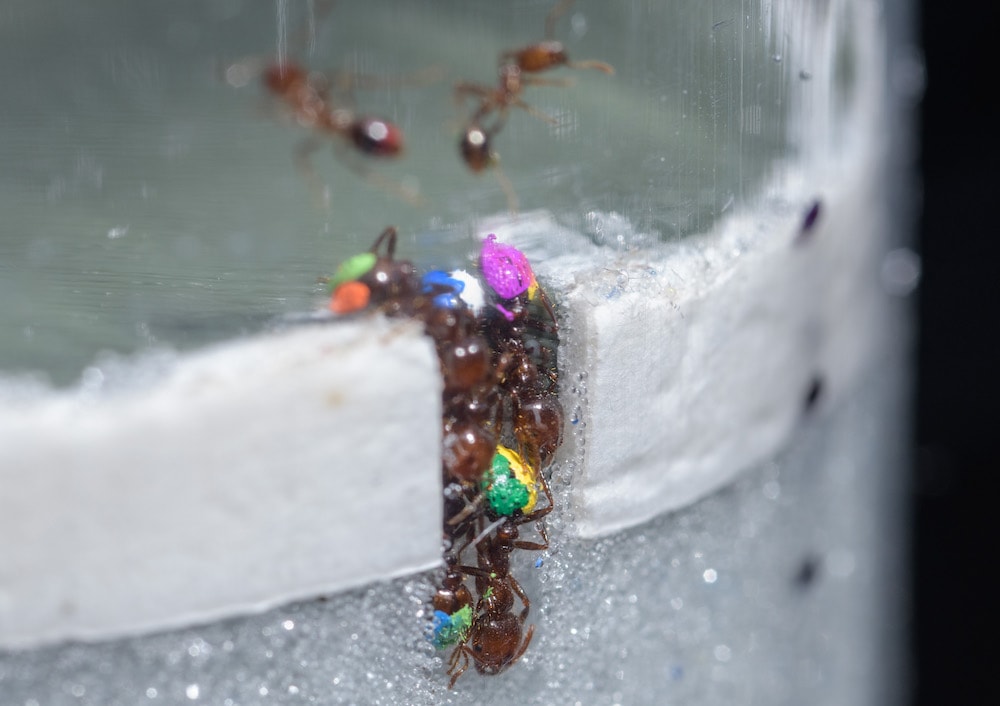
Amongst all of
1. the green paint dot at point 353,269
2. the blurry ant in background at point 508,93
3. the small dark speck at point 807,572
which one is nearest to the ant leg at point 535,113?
the blurry ant in background at point 508,93

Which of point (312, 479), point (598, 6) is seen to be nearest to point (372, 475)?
point (312, 479)

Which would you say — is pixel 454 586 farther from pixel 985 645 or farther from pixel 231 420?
pixel 985 645

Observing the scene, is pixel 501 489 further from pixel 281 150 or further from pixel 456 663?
pixel 281 150

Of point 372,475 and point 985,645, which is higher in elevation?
point 372,475

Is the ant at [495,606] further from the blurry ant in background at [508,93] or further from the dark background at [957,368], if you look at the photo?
the dark background at [957,368]

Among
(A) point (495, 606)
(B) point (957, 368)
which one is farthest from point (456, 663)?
(B) point (957, 368)
